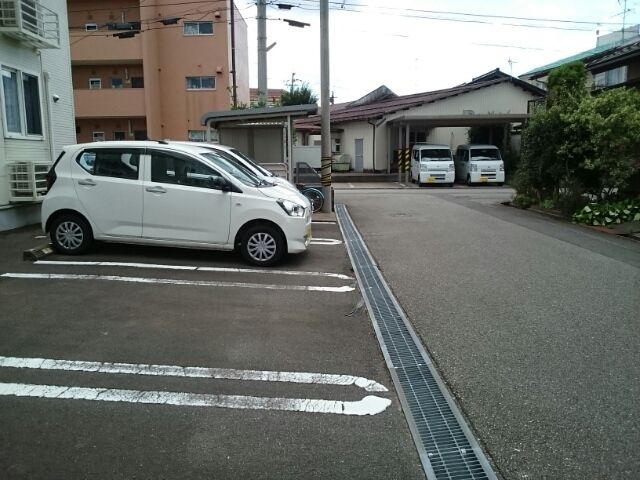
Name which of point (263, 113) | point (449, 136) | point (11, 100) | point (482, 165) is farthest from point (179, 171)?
point (449, 136)

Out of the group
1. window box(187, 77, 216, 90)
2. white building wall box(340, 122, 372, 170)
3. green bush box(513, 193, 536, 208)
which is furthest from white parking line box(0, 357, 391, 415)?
white building wall box(340, 122, 372, 170)

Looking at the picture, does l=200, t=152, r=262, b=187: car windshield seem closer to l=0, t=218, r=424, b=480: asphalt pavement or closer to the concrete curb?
l=0, t=218, r=424, b=480: asphalt pavement

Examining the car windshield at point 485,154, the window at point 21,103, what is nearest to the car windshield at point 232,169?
the window at point 21,103

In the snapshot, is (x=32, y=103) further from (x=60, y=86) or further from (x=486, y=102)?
(x=486, y=102)

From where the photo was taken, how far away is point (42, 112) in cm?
Answer: 1224

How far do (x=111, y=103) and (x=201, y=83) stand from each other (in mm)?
4865

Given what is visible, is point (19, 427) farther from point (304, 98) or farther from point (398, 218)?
point (304, 98)

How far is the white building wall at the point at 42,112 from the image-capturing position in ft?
35.2

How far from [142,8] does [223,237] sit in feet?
81.7

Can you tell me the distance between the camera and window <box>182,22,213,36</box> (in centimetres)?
2922

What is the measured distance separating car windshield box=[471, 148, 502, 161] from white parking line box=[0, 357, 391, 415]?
24.3 meters

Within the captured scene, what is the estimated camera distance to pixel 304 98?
45.5 meters

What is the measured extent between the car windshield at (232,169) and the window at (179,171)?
21 centimetres

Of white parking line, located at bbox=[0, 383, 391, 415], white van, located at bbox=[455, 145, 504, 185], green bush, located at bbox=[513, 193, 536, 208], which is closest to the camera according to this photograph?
white parking line, located at bbox=[0, 383, 391, 415]
